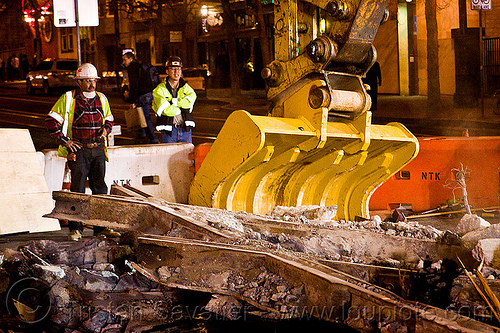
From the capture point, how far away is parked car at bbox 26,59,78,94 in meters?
33.0

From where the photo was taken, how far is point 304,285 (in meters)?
4.73

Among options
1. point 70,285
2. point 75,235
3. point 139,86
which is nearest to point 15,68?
point 139,86

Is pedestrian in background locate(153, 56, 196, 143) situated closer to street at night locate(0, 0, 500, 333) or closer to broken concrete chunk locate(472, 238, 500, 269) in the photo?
street at night locate(0, 0, 500, 333)

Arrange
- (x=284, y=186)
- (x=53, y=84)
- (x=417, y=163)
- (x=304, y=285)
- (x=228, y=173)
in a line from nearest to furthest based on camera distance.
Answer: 1. (x=304, y=285)
2. (x=228, y=173)
3. (x=284, y=186)
4. (x=417, y=163)
5. (x=53, y=84)

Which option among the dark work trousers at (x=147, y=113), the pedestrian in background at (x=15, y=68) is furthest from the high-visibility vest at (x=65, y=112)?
the pedestrian in background at (x=15, y=68)

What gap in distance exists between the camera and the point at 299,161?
7.69 metres

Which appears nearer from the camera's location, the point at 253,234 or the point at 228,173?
the point at 253,234

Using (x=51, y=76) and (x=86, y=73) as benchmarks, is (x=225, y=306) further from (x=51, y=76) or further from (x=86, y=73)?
(x=51, y=76)

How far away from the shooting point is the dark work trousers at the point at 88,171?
778 centimetres

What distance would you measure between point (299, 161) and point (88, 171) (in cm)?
249

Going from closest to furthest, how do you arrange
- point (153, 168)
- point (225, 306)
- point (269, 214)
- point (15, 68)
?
point (225, 306)
point (269, 214)
point (153, 168)
point (15, 68)

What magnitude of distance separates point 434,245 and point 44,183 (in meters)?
4.83

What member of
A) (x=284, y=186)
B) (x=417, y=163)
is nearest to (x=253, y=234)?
(x=284, y=186)

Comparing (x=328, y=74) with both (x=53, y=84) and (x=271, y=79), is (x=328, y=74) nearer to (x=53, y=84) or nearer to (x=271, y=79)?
(x=271, y=79)
